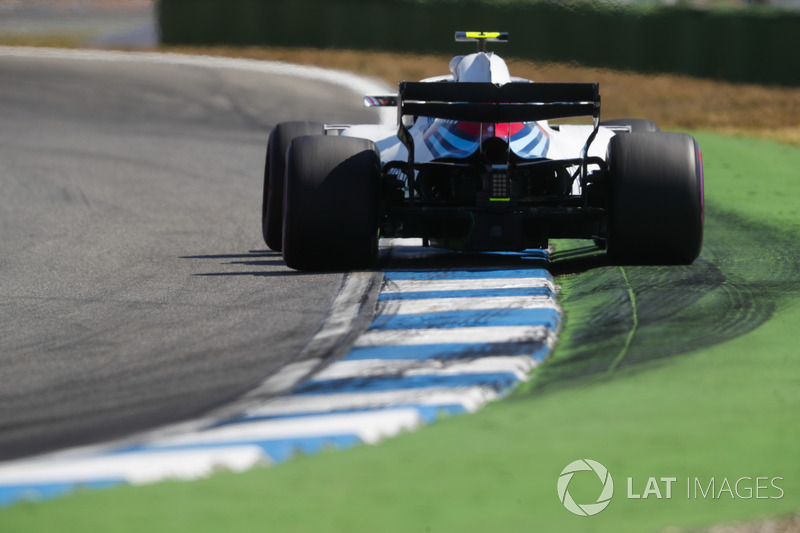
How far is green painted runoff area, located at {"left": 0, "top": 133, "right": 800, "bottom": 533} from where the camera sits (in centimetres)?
403

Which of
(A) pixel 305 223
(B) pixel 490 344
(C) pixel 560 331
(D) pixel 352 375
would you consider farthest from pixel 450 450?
(A) pixel 305 223

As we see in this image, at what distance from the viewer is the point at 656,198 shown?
27.2ft

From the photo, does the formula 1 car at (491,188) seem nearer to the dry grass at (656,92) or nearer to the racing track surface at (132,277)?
the racing track surface at (132,277)

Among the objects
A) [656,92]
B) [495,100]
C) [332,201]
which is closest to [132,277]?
[332,201]

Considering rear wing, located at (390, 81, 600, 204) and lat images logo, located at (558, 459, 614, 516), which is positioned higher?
rear wing, located at (390, 81, 600, 204)

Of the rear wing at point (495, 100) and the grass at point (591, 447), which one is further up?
the rear wing at point (495, 100)

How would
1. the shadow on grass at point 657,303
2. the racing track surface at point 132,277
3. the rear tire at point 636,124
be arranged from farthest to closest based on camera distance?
the rear tire at point 636,124, the shadow on grass at point 657,303, the racing track surface at point 132,277

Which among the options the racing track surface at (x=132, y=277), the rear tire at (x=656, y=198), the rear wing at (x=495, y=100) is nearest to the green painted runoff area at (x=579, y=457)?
the racing track surface at (x=132, y=277)

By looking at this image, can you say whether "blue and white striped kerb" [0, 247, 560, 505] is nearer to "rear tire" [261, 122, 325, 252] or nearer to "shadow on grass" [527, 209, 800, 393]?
"shadow on grass" [527, 209, 800, 393]

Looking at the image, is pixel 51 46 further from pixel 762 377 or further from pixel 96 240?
pixel 762 377

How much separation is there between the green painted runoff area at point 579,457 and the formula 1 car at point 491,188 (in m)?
1.46

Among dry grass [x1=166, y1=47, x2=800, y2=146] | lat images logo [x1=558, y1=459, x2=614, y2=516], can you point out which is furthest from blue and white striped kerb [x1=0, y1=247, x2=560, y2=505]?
dry grass [x1=166, y1=47, x2=800, y2=146]

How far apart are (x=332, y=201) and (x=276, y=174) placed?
1.26 m

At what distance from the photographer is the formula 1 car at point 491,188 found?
27.3 ft
